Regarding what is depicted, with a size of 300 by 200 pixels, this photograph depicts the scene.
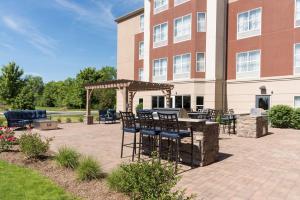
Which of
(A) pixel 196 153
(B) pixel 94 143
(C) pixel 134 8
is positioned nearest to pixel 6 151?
(B) pixel 94 143

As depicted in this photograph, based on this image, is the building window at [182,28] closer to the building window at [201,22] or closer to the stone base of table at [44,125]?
the building window at [201,22]

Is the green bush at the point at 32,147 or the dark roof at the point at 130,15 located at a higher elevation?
the dark roof at the point at 130,15

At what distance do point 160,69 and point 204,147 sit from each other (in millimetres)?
18941

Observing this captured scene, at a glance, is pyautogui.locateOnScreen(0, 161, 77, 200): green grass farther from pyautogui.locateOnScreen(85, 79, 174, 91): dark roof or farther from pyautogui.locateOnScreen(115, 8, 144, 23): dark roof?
pyautogui.locateOnScreen(115, 8, 144, 23): dark roof

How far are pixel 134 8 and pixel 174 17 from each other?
8298mm

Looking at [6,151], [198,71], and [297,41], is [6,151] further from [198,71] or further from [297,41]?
[297,41]

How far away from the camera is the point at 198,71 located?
2247cm

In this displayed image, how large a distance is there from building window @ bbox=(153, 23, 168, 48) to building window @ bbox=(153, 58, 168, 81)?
167cm

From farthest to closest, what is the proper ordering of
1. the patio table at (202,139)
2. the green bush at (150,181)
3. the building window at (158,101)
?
the building window at (158,101), the patio table at (202,139), the green bush at (150,181)

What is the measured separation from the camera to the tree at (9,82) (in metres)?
39.2

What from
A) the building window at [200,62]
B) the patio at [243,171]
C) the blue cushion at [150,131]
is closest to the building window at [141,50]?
the building window at [200,62]

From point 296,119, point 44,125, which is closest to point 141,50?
point 44,125

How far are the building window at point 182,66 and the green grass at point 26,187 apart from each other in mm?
18114

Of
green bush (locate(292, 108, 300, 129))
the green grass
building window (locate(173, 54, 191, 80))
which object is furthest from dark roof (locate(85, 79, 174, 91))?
the green grass
